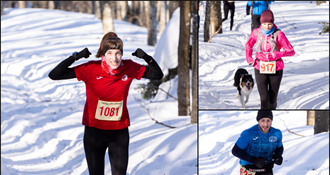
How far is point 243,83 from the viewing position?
3.43 m

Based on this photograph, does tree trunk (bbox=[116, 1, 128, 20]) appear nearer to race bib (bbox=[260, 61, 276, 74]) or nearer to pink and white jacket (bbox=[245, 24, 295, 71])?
pink and white jacket (bbox=[245, 24, 295, 71])

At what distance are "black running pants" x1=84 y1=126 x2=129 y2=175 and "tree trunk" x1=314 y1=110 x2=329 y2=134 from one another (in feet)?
6.68

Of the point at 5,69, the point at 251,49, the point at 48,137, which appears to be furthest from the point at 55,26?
the point at 251,49

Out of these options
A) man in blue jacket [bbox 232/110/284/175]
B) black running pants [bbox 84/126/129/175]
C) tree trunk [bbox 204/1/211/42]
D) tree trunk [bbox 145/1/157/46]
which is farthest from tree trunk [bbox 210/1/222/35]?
tree trunk [bbox 145/1/157/46]

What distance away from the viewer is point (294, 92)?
3525mm

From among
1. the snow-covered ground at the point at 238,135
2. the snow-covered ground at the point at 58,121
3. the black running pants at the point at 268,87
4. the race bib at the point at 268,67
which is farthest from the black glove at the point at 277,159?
the snow-covered ground at the point at 58,121

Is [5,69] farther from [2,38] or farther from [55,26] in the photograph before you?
[55,26]

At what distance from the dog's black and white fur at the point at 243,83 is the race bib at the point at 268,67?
0.15 m

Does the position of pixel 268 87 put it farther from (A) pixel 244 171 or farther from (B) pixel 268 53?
(A) pixel 244 171

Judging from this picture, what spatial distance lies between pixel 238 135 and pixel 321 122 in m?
0.96

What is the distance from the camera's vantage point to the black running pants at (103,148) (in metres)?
2.91

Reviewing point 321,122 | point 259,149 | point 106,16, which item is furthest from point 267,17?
point 106,16

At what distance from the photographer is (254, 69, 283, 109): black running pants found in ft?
11.4

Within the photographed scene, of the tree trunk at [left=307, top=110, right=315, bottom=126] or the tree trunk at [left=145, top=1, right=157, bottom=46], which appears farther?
the tree trunk at [left=145, top=1, right=157, bottom=46]
